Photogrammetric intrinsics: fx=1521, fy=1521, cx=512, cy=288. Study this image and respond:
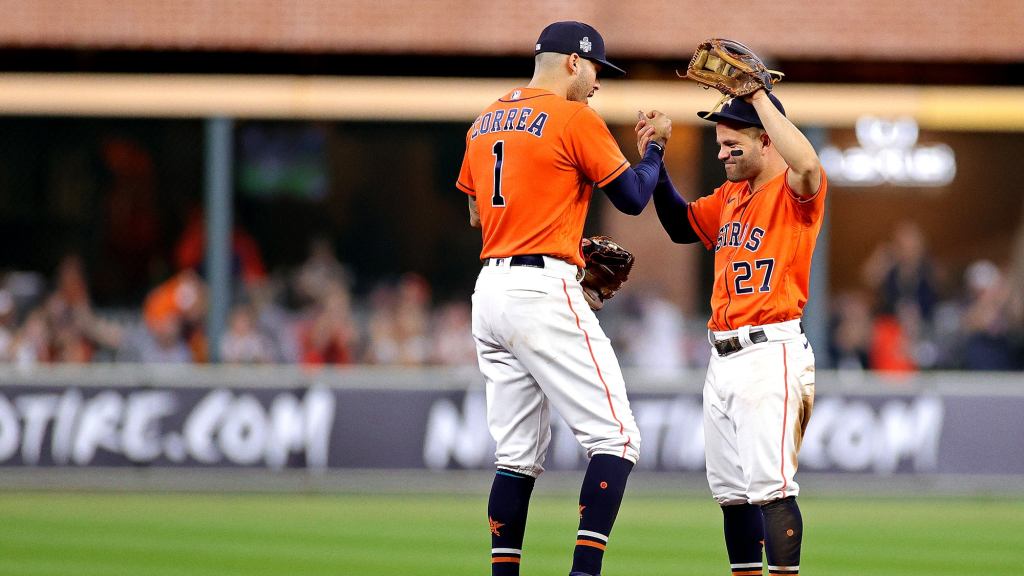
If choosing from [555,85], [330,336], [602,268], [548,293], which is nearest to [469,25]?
[330,336]

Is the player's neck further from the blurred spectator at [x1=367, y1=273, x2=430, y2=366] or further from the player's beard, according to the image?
the blurred spectator at [x1=367, y1=273, x2=430, y2=366]

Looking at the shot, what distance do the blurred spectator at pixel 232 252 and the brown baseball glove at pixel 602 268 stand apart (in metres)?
10.4

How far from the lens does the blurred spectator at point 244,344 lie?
48.0ft

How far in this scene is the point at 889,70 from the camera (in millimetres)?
17797

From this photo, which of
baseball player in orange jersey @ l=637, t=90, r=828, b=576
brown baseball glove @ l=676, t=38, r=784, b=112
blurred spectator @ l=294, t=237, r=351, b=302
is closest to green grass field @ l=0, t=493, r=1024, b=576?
baseball player in orange jersey @ l=637, t=90, r=828, b=576

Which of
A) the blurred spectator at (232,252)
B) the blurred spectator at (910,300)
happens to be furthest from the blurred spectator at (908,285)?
the blurred spectator at (232,252)

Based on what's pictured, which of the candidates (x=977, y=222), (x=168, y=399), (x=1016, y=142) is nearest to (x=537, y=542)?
(x=168, y=399)

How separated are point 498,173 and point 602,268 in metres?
0.84

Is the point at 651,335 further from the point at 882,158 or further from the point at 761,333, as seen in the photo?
the point at 761,333

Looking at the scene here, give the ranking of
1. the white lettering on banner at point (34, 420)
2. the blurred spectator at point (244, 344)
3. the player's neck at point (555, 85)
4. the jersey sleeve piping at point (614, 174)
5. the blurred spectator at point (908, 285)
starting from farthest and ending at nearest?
the blurred spectator at point (908, 285) < the blurred spectator at point (244, 344) < the white lettering on banner at point (34, 420) < the player's neck at point (555, 85) < the jersey sleeve piping at point (614, 174)

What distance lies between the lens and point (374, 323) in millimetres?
15742

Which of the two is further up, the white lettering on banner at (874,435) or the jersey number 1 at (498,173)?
the jersey number 1 at (498,173)

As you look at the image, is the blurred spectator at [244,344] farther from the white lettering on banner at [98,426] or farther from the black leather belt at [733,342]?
the black leather belt at [733,342]

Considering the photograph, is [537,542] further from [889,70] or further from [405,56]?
[889,70]
